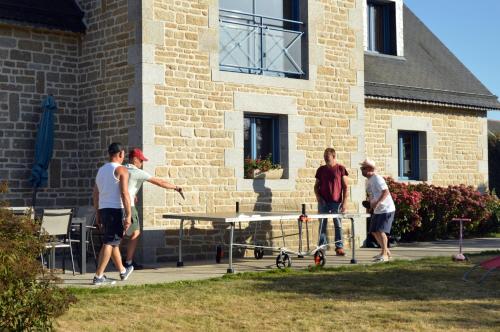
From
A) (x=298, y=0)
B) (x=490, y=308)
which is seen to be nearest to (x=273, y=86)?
(x=298, y=0)

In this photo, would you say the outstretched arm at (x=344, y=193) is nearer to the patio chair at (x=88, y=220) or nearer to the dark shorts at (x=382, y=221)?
the dark shorts at (x=382, y=221)

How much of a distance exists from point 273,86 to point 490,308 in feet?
21.5

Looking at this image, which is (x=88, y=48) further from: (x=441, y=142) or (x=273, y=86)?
(x=441, y=142)

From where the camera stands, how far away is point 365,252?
1467cm

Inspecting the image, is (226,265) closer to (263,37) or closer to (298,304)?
(298,304)

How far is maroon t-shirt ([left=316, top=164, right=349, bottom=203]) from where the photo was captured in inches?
541

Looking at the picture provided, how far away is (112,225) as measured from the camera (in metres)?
10.2

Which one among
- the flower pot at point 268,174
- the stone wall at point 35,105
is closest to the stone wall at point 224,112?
the flower pot at point 268,174

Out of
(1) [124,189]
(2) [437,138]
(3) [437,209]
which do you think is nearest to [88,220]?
(1) [124,189]

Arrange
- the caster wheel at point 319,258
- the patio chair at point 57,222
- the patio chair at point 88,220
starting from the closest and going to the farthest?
the patio chair at point 57,222, the caster wheel at point 319,258, the patio chair at point 88,220

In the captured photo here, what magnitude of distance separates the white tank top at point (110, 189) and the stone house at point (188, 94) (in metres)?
2.33

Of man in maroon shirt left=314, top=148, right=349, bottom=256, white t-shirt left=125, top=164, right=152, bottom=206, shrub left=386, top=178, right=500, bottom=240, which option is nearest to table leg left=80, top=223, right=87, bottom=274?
white t-shirt left=125, top=164, right=152, bottom=206

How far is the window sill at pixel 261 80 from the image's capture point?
44.8 feet

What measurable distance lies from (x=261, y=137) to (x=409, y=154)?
5.39m
